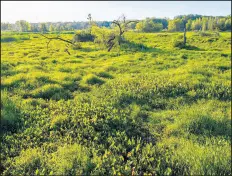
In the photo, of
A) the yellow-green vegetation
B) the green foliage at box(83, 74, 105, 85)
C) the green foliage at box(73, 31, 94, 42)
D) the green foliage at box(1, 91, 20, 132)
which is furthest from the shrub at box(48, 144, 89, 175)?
the green foliage at box(73, 31, 94, 42)

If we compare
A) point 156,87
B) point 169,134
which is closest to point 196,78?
point 156,87

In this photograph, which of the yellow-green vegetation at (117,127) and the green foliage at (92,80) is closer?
the yellow-green vegetation at (117,127)

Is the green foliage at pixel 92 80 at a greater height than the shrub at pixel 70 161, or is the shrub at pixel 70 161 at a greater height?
the green foliage at pixel 92 80

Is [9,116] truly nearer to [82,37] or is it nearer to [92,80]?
[92,80]

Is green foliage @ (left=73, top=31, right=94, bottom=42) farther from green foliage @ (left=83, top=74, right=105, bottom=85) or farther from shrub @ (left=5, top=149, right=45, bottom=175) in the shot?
shrub @ (left=5, top=149, right=45, bottom=175)

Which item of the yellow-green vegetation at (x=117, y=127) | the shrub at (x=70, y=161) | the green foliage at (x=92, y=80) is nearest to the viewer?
the shrub at (x=70, y=161)

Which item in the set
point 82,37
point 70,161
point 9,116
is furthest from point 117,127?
point 82,37

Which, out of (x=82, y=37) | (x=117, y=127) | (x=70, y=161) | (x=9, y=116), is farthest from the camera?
(x=82, y=37)

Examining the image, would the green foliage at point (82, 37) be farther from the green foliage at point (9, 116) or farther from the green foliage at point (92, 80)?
the green foliage at point (9, 116)

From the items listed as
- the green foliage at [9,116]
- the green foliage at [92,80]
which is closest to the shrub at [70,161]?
the green foliage at [9,116]

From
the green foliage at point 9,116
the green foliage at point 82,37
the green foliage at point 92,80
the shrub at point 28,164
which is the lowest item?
the shrub at point 28,164

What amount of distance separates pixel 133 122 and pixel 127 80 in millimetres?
4870

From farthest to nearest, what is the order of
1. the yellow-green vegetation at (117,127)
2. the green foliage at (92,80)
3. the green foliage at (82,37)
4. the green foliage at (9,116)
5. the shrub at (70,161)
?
the green foliage at (82,37) → the green foliage at (92,80) → the green foliage at (9,116) → the yellow-green vegetation at (117,127) → the shrub at (70,161)

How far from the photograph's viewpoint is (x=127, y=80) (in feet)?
40.4
